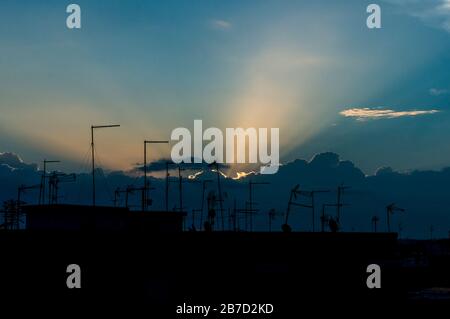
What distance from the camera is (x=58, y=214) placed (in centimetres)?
4041

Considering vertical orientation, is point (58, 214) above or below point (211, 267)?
above

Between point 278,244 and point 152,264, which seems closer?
point 152,264

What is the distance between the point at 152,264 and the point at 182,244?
6.55ft

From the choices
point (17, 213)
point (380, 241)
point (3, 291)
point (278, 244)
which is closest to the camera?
point (3, 291)

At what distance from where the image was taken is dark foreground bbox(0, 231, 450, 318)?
113 feet

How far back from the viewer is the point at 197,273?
38.8m

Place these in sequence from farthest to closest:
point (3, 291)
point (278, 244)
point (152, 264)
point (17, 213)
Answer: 1. point (17, 213)
2. point (278, 244)
3. point (152, 264)
4. point (3, 291)

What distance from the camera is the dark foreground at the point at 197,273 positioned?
113 ft
